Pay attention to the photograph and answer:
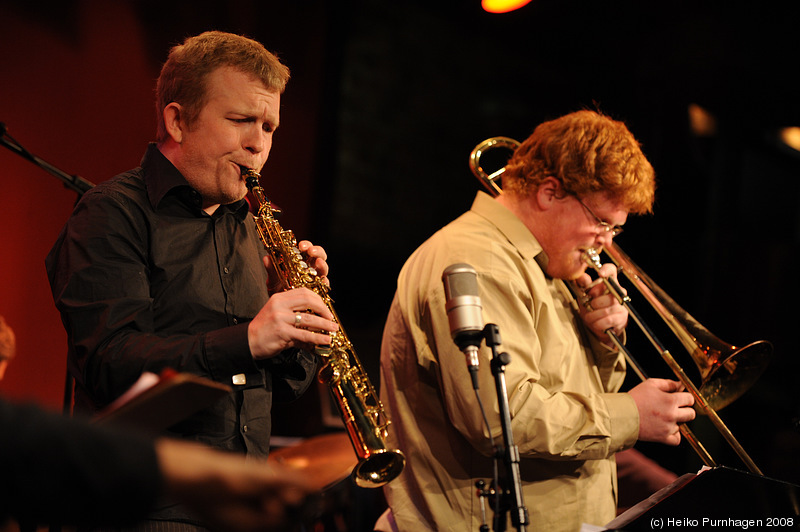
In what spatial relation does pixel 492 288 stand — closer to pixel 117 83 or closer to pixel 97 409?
pixel 97 409

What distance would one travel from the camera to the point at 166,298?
2.00m

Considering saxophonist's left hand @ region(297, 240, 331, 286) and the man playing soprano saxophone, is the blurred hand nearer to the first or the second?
the man playing soprano saxophone

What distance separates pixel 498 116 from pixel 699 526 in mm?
4889

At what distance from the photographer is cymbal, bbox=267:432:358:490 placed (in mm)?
3586

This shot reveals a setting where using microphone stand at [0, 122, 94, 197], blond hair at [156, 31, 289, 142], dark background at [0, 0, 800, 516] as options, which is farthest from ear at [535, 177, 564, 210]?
dark background at [0, 0, 800, 516]

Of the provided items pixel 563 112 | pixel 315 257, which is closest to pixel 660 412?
pixel 315 257

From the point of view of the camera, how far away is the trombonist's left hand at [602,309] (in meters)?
2.77

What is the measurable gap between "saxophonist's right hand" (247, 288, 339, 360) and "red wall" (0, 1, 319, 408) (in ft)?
4.80

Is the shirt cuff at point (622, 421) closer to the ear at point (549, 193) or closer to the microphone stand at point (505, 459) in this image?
the microphone stand at point (505, 459)

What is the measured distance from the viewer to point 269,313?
185 centimetres

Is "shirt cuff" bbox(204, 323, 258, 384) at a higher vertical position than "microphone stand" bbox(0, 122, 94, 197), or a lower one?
lower

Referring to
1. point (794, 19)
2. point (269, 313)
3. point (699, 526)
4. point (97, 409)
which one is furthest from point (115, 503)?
point (794, 19)

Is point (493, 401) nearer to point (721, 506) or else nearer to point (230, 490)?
point (721, 506)

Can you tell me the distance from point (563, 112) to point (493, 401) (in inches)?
186
